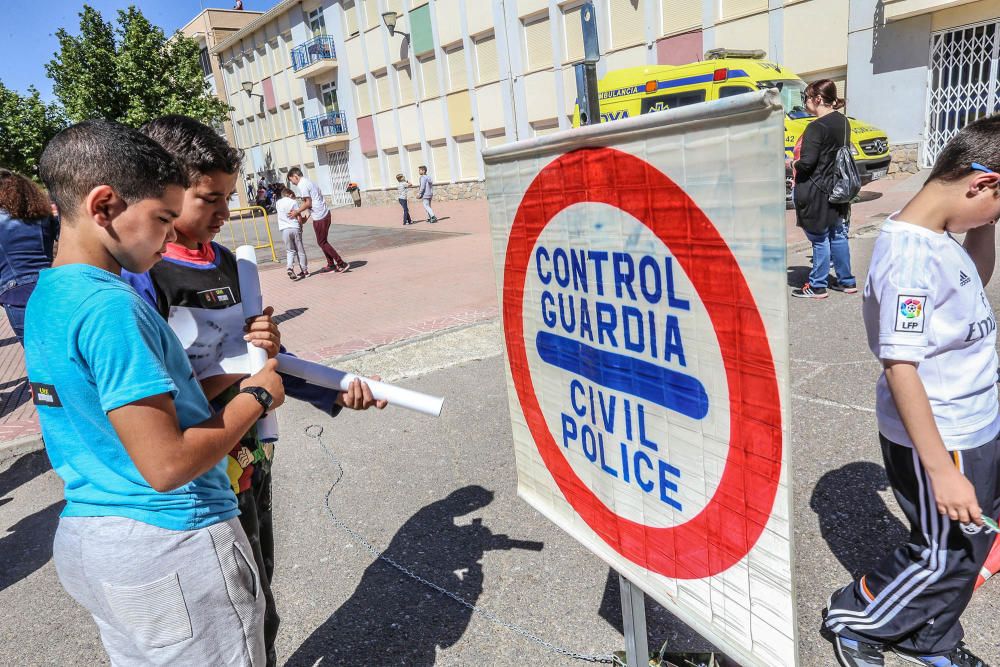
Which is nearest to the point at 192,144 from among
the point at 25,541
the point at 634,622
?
the point at 634,622

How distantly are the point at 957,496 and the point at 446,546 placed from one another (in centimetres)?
210

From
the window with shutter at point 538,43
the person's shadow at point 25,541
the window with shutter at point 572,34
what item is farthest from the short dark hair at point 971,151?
the window with shutter at point 538,43

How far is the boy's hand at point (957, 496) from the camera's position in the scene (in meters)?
1.78

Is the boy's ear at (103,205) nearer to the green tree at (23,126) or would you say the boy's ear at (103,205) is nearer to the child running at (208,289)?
the child running at (208,289)

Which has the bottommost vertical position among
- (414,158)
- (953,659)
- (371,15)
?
(953,659)

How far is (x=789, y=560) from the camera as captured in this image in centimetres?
125

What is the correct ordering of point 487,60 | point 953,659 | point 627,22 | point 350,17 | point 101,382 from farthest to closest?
1. point 350,17
2. point 487,60
3. point 627,22
4. point 953,659
5. point 101,382

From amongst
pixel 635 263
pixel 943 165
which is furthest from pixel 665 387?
→ pixel 943 165

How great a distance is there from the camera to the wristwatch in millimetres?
1526

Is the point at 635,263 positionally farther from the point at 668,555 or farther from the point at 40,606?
the point at 40,606

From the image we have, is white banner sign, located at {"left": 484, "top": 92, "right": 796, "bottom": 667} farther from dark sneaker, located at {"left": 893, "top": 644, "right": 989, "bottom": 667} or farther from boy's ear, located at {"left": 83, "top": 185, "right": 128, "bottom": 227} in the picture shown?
dark sneaker, located at {"left": 893, "top": 644, "right": 989, "bottom": 667}

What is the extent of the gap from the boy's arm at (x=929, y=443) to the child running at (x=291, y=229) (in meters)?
10.2

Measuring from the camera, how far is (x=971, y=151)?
1.78 meters

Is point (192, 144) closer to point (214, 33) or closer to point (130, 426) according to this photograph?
point (130, 426)
